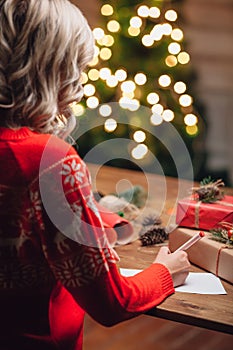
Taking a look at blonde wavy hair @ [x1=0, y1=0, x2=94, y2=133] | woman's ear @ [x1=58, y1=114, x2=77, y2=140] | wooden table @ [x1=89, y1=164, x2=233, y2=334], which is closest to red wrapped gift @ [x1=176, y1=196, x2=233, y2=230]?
wooden table @ [x1=89, y1=164, x2=233, y2=334]

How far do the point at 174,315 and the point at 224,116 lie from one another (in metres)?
3.20

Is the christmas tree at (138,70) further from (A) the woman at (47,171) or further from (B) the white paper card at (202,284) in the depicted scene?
(A) the woman at (47,171)

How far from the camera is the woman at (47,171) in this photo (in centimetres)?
119

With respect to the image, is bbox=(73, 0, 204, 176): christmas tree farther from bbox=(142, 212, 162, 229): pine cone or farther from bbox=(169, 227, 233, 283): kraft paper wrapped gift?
bbox=(169, 227, 233, 283): kraft paper wrapped gift

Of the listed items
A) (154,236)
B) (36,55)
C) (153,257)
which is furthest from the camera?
(154,236)

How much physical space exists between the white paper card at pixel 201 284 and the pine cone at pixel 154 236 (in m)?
0.22

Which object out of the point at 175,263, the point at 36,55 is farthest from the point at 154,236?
the point at 36,55

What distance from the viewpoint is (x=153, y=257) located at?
1.80m

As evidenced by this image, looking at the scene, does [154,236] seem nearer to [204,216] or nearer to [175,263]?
[204,216]

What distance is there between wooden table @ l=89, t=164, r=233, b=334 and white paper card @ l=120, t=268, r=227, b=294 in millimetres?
20

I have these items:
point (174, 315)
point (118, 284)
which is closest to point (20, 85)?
point (118, 284)

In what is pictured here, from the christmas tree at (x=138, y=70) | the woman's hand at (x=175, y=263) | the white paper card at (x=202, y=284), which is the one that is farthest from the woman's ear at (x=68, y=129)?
the christmas tree at (x=138, y=70)

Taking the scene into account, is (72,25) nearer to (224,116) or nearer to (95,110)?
(95,110)

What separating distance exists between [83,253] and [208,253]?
1.87 feet
